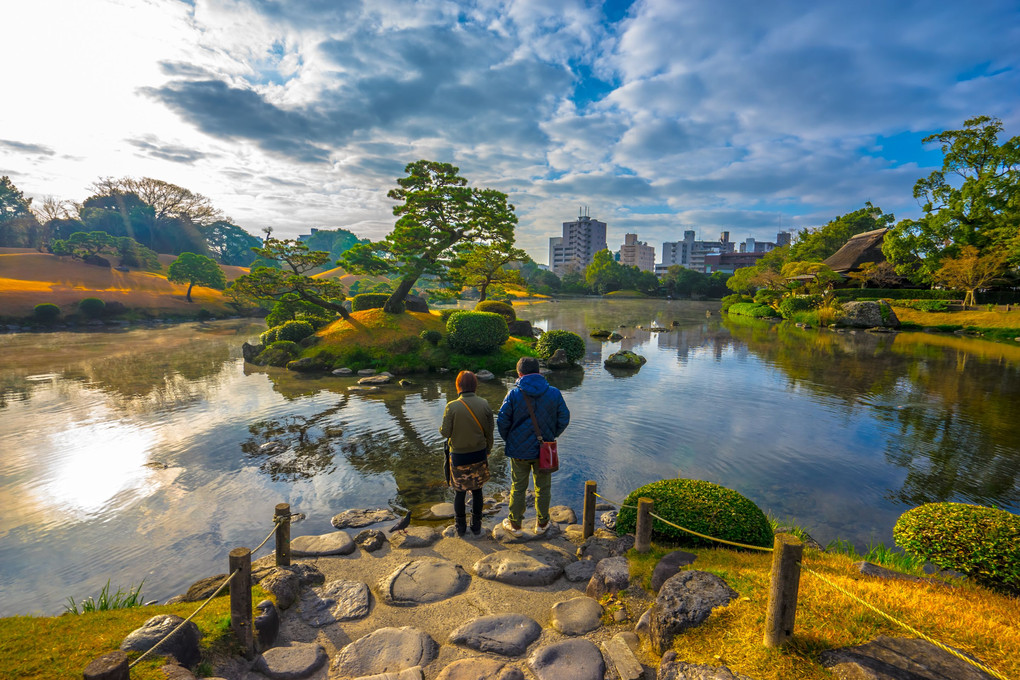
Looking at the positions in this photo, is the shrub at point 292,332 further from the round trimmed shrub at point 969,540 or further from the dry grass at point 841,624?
the round trimmed shrub at point 969,540

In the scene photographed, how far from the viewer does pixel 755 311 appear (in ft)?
176

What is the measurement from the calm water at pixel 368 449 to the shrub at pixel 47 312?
71.0 feet

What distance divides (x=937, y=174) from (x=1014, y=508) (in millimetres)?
46785

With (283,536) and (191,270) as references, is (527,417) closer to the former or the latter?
(283,536)

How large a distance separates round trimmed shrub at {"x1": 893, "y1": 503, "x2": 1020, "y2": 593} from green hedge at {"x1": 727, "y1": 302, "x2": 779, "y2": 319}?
172 feet

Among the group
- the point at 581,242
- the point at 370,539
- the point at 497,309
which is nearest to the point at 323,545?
the point at 370,539

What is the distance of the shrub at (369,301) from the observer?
2906 cm

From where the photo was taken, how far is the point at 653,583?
5.06 metres

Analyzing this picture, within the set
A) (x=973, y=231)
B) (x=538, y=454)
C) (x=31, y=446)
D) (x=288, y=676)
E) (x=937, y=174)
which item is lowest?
(x=31, y=446)

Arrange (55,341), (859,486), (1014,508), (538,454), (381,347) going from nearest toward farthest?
(538,454)
(1014,508)
(859,486)
(381,347)
(55,341)

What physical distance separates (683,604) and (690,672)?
2.40 ft

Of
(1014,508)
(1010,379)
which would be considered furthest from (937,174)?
(1014,508)

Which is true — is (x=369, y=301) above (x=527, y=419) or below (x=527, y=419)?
above

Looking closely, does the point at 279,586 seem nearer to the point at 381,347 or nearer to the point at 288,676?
the point at 288,676
